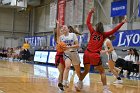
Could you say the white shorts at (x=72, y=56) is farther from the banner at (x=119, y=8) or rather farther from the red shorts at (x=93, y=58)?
the banner at (x=119, y=8)

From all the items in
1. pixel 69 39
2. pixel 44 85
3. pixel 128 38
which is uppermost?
pixel 69 39

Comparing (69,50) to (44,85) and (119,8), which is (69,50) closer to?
(44,85)

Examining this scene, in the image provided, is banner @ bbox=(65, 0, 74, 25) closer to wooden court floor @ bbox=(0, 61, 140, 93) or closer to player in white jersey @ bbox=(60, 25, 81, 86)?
wooden court floor @ bbox=(0, 61, 140, 93)

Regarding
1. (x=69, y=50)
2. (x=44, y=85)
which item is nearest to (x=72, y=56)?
(x=69, y=50)

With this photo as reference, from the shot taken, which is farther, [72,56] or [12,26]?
[12,26]

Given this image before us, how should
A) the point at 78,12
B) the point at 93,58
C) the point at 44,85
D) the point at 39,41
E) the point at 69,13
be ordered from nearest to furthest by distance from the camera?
the point at 93,58, the point at 44,85, the point at 78,12, the point at 69,13, the point at 39,41

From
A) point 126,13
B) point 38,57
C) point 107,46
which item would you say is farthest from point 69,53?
point 38,57

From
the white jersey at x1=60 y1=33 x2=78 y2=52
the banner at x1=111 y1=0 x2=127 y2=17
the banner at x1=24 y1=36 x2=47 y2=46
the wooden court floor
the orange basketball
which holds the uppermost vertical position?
the banner at x1=111 y1=0 x2=127 y2=17

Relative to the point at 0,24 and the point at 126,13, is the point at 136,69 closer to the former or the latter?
the point at 126,13

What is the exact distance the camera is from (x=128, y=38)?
17016 millimetres

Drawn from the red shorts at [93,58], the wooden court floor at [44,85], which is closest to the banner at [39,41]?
the wooden court floor at [44,85]

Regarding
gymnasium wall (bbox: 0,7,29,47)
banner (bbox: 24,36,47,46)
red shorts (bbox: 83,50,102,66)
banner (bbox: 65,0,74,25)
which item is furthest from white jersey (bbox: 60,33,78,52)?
gymnasium wall (bbox: 0,7,29,47)

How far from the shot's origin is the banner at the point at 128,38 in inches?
648

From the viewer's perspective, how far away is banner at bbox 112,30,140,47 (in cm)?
1647
